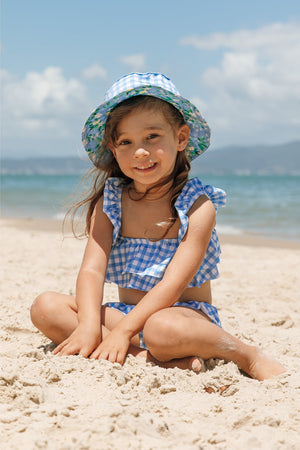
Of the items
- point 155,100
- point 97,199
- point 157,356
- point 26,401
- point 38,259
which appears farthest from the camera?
point 38,259

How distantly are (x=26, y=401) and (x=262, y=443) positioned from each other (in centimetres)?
72

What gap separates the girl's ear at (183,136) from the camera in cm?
260

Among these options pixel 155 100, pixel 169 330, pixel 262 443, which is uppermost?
pixel 155 100

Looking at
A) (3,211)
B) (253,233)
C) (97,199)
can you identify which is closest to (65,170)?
(3,211)

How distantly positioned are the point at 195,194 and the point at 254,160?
62.5m

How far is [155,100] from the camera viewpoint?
245cm

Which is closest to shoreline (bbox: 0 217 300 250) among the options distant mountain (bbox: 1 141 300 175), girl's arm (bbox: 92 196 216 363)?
girl's arm (bbox: 92 196 216 363)

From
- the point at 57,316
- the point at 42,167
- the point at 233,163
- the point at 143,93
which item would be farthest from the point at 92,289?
the point at 233,163

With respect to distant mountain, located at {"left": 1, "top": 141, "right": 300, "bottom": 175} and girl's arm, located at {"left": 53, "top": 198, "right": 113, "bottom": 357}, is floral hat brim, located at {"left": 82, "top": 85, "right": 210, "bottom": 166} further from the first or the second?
distant mountain, located at {"left": 1, "top": 141, "right": 300, "bottom": 175}

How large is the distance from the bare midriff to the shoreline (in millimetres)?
3925

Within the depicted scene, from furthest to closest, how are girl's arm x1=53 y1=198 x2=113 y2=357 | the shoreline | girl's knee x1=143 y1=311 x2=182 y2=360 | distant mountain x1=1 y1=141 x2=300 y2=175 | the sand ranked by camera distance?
distant mountain x1=1 y1=141 x2=300 y2=175, the shoreline, girl's arm x1=53 y1=198 x2=113 y2=357, girl's knee x1=143 y1=311 x2=182 y2=360, the sand

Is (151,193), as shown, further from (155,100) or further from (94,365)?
(94,365)

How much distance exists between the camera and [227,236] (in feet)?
23.9

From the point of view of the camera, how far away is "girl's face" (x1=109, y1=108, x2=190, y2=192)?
2389 millimetres
